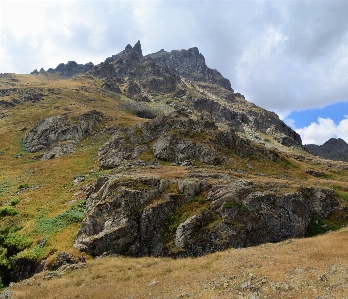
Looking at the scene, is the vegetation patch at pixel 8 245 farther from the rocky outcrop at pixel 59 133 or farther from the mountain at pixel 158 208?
the rocky outcrop at pixel 59 133

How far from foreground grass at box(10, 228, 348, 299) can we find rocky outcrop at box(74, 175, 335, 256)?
8.46 feet

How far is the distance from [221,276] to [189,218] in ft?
36.8

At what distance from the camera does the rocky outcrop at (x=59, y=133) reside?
293ft

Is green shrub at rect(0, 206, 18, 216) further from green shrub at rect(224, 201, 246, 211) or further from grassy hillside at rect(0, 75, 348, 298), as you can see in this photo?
green shrub at rect(224, 201, 246, 211)

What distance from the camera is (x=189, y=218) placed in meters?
32.3

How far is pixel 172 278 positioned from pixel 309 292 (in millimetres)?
10231

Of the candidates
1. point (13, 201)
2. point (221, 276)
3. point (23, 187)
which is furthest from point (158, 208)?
point (23, 187)

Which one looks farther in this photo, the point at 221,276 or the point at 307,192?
the point at 307,192

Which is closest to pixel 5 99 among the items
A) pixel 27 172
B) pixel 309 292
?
pixel 27 172

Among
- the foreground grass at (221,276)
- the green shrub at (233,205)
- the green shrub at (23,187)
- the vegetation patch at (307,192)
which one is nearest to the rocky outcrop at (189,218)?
the green shrub at (233,205)

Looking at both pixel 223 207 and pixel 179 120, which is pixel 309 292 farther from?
pixel 179 120

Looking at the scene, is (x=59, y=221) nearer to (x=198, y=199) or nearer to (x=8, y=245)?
(x=8, y=245)

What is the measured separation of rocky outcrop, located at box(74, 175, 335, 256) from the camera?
30844mm

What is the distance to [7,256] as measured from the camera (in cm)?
3203
